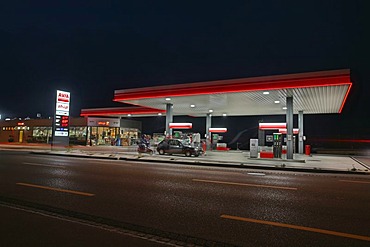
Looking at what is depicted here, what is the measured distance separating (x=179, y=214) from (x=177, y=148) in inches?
763

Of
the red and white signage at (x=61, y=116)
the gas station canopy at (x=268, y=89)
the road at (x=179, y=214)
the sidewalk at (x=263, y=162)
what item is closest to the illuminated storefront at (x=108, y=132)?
the red and white signage at (x=61, y=116)

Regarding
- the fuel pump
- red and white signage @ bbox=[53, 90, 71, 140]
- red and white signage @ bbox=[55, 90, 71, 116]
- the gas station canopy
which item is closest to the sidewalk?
the fuel pump

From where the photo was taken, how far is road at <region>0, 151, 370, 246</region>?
4.50 meters

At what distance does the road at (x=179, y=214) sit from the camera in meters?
4.50

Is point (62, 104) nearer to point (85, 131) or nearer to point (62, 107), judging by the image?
point (62, 107)

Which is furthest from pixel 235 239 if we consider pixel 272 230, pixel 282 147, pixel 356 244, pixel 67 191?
pixel 282 147

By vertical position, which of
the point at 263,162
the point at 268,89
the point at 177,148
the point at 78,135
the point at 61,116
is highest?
the point at 268,89

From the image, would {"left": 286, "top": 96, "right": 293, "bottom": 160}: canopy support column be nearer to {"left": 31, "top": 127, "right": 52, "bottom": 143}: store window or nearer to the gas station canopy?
the gas station canopy

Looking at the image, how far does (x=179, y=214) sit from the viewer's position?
5.89 m

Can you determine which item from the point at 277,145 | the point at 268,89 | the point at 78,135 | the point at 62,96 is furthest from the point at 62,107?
the point at 78,135

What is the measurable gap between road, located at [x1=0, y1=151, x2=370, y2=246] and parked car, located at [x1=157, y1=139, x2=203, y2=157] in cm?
1485

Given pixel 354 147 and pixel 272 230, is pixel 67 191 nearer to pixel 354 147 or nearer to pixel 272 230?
pixel 272 230

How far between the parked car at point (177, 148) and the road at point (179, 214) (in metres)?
14.8

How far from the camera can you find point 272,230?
4945 mm
